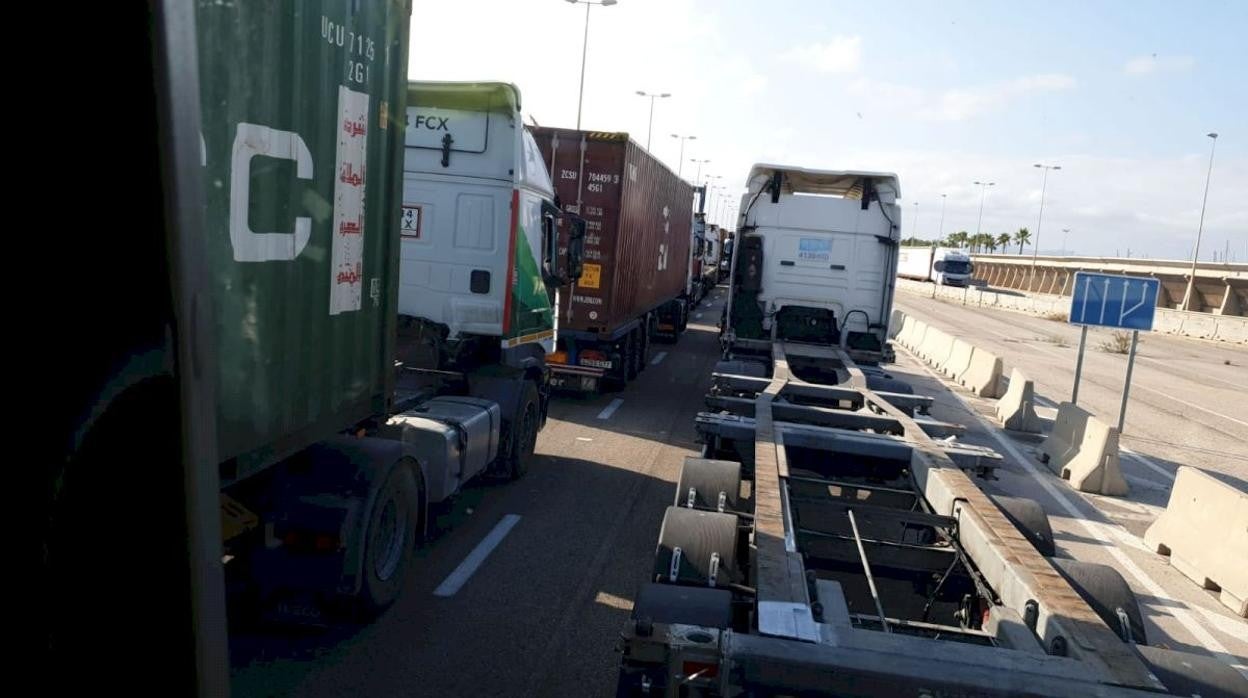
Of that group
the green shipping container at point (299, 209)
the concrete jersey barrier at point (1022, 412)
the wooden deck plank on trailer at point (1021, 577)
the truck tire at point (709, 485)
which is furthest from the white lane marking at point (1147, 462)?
the green shipping container at point (299, 209)

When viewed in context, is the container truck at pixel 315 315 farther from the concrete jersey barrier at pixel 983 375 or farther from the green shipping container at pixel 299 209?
the concrete jersey barrier at pixel 983 375

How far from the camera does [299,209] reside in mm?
4781

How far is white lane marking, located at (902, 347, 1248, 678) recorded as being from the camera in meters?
6.57

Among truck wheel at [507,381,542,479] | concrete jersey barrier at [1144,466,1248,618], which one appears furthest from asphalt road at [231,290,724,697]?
concrete jersey barrier at [1144,466,1248,618]

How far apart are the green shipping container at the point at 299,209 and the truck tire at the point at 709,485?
2037 mm

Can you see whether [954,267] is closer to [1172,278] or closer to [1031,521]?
[1172,278]

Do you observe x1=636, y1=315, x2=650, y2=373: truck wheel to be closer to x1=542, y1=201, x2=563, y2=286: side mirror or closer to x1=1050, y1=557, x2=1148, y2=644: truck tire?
x1=542, y1=201, x2=563, y2=286: side mirror

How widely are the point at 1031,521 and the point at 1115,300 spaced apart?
850 cm

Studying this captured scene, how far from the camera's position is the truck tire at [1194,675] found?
12.6 ft

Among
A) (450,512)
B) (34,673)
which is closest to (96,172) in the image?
(34,673)

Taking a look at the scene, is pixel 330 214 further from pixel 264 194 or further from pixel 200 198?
pixel 200 198

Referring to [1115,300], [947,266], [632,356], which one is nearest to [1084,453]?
[1115,300]

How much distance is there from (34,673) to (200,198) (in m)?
0.67

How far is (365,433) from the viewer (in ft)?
21.7
